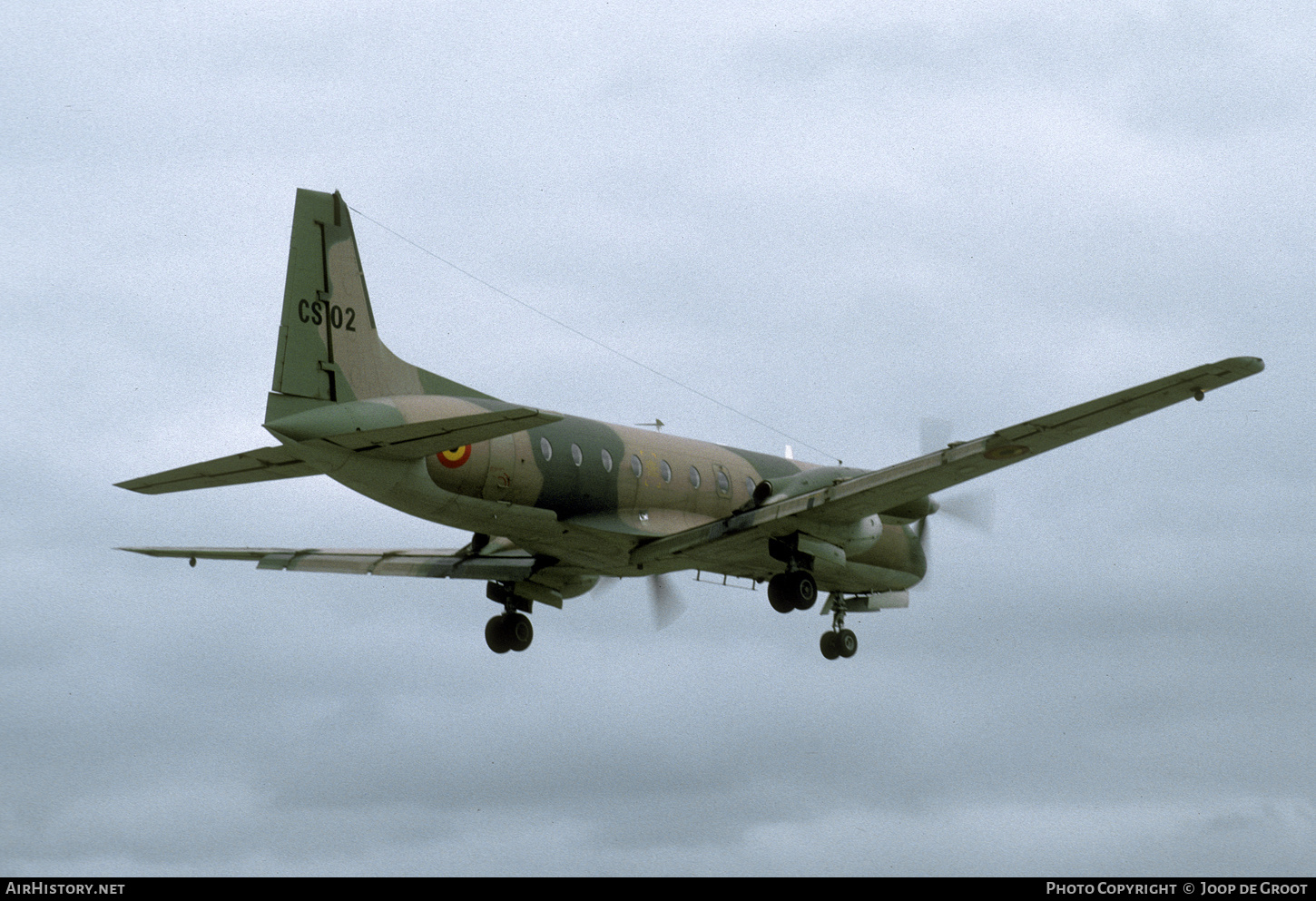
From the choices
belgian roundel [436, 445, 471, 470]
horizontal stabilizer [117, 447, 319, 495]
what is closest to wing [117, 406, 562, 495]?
horizontal stabilizer [117, 447, 319, 495]

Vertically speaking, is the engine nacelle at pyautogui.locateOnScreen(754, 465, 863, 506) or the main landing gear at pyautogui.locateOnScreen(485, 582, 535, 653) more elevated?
the engine nacelle at pyautogui.locateOnScreen(754, 465, 863, 506)

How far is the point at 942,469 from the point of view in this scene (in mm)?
30078

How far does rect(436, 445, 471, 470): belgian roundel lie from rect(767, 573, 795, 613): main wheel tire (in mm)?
7734

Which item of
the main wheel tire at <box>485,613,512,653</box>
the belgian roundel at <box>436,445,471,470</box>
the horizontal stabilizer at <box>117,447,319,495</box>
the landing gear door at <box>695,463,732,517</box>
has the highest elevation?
the landing gear door at <box>695,463,732,517</box>

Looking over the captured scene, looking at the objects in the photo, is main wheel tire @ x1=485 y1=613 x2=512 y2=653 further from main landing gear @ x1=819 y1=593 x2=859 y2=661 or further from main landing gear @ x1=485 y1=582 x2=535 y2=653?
main landing gear @ x1=819 y1=593 x2=859 y2=661

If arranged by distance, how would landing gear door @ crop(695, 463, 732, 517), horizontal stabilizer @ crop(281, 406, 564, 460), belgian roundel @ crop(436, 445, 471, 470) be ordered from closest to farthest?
horizontal stabilizer @ crop(281, 406, 564, 460), belgian roundel @ crop(436, 445, 471, 470), landing gear door @ crop(695, 463, 732, 517)

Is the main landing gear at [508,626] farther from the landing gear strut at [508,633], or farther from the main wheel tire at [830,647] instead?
the main wheel tire at [830,647]

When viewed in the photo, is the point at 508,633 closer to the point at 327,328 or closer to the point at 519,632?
the point at 519,632

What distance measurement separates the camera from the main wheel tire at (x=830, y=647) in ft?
120

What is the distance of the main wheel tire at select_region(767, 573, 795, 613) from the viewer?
105 ft

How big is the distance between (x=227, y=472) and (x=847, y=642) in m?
16.5
